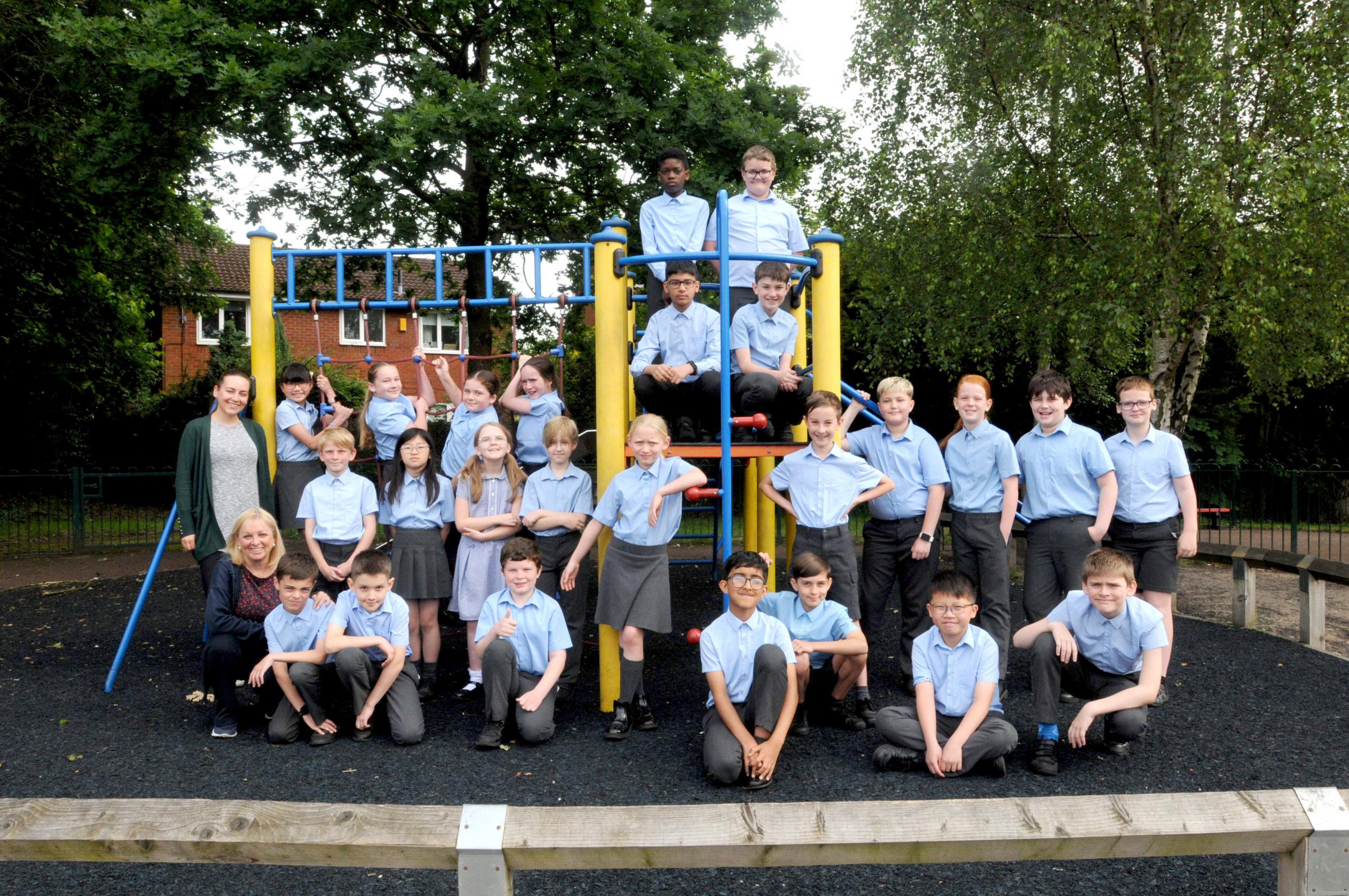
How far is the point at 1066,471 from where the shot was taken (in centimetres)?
513

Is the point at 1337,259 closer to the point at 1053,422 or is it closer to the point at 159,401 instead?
the point at 1053,422

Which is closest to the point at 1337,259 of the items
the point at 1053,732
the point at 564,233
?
the point at 564,233

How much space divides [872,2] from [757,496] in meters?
10.9

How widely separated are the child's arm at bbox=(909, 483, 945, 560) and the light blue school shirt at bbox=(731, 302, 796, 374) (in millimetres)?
1097

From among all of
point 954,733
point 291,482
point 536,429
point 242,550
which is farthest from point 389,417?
point 954,733

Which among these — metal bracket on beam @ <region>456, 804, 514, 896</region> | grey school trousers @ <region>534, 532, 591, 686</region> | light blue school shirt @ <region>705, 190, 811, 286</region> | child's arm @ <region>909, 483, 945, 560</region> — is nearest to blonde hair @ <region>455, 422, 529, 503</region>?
grey school trousers @ <region>534, 532, 591, 686</region>

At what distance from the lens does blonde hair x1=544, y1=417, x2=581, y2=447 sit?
17.0 ft

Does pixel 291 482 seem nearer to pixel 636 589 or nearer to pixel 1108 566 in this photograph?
pixel 636 589

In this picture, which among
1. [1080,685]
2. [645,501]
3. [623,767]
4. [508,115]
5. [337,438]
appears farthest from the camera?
[508,115]

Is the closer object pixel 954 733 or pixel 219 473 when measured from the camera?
pixel 954 733

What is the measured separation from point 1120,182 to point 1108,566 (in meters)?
8.86

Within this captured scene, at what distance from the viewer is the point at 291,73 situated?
9.29 metres

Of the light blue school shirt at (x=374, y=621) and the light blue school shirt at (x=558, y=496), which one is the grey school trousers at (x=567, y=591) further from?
the light blue school shirt at (x=374, y=621)

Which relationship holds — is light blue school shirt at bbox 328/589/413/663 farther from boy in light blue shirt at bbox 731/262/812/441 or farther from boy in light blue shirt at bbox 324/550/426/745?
boy in light blue shirt at bbox 731/262/812/441
